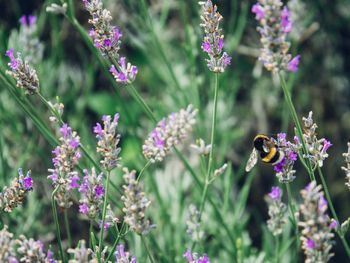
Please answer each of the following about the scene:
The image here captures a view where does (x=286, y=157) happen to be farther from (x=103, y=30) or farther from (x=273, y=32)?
(x=103, y=30)

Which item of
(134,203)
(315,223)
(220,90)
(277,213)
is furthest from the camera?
(220,90)

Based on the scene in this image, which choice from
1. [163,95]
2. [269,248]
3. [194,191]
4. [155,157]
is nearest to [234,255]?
[269,248]

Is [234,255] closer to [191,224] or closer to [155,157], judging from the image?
[191,224]

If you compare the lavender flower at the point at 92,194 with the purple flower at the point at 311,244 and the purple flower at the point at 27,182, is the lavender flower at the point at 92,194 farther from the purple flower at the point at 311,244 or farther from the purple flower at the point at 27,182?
the purple flower at the point at 311,244

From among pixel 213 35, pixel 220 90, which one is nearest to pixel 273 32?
pixel 213 35

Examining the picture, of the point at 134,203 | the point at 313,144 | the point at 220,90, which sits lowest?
the point at 134,203

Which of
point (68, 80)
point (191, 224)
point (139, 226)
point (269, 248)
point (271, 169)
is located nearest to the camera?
point (139, 226)

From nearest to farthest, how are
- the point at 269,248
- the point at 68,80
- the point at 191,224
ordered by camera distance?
the point at 191,224 → the point at 269,248 → the point at 68,80

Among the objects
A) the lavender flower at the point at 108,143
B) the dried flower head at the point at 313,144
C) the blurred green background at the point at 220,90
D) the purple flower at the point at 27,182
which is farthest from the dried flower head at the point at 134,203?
the blurred green background at the point at 220,90
